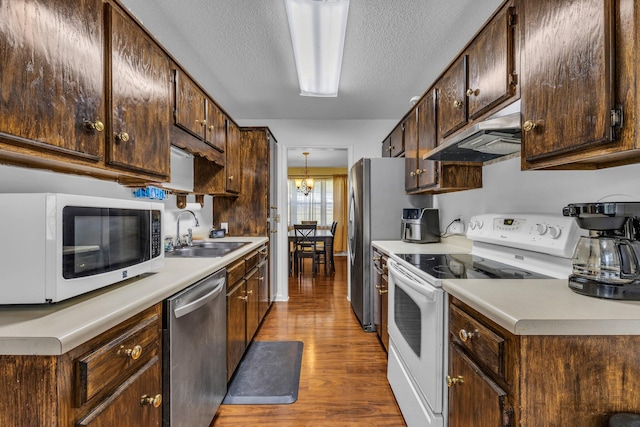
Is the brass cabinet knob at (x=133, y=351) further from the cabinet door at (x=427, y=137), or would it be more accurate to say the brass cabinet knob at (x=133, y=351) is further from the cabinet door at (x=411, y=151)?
the cabinet door at (x=411, y=151)

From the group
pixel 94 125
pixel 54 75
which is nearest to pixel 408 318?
pixel 94 125

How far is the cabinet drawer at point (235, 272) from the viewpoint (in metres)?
1.85

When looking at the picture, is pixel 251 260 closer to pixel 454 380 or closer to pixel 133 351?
pixel 133 351

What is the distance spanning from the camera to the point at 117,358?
85 centimetres

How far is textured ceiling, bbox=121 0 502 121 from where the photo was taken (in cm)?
174

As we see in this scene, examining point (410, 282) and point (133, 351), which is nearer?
point (133, 351)

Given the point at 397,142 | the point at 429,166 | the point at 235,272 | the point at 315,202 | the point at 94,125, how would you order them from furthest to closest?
the point at 315,202
the point at 397,142
the point at 429,166
the point at 235,272
the point at 94,125

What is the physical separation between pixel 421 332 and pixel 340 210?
6.58 m

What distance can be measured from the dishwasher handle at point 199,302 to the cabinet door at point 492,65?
65.4 inches

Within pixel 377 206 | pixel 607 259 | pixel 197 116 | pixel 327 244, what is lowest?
pixel 327 244

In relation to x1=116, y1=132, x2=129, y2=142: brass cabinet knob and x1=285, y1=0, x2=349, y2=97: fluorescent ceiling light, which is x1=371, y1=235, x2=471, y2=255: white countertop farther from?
x1=116, y1=132, x2=129, y2=142: brass cabinet knob

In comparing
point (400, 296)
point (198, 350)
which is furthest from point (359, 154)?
point (198, 350)

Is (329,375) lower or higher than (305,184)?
lower

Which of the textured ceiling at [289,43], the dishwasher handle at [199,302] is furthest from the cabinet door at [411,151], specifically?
the dishwasher handle at [199,302]
